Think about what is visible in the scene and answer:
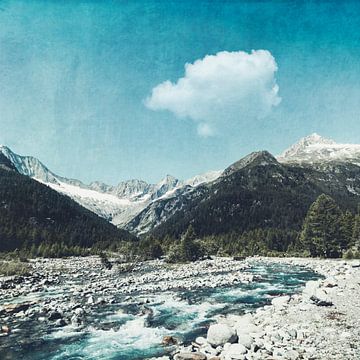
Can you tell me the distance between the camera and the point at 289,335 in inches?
680

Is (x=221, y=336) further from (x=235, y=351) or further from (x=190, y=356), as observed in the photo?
(x=190, y=356)

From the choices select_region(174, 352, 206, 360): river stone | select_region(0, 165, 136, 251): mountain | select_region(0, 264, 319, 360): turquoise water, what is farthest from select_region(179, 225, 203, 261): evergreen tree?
select_region(174, 352, 206, 360): river stone

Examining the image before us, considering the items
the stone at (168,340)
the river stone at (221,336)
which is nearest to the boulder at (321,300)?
the river stone at (221,336)

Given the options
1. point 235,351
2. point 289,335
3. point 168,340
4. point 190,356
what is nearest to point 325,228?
point 289,335

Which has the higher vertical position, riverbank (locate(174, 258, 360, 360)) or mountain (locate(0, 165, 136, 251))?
mountain (locate(0, 165, 136, 251))

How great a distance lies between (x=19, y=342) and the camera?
19844mm

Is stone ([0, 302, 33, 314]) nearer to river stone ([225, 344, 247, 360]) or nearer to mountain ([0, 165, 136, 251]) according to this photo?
river stone ([225, 344, 247, 360])

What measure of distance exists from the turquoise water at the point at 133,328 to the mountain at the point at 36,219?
273 ft

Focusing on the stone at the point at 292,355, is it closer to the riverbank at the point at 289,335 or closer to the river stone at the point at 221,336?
the riverbank at the point at 289,335

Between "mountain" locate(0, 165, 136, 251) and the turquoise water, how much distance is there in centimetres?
8332

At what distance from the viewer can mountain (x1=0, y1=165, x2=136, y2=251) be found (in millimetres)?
108500

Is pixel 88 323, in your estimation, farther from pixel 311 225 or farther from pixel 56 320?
pixel 311 225

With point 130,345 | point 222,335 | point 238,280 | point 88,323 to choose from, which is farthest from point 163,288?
point 222,335

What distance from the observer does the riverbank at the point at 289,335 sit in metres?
15.0
